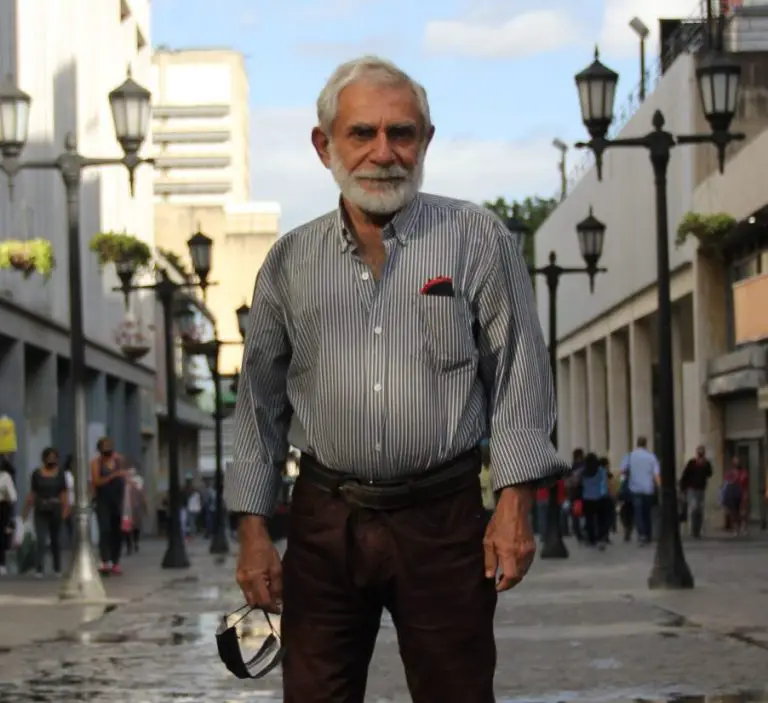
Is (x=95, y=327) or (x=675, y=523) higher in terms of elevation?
(x=95, y=327)

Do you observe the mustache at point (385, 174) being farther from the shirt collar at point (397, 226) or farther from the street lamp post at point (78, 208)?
the street lamp post at point (78, 208)

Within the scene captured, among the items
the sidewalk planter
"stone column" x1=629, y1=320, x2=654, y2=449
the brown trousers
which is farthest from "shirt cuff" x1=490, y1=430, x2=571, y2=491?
"stone column" x1=629, y1=320, x2=654, y2=449

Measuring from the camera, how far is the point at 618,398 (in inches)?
2675

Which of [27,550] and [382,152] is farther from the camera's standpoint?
[27,550]

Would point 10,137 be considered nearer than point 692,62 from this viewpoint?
Yes

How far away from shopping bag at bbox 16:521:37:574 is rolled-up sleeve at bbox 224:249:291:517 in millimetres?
22473

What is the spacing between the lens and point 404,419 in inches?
183

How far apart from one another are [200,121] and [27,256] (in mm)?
156187

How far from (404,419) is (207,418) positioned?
86.0m

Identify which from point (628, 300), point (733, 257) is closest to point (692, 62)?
point (733, 257)

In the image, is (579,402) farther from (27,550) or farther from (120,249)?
(27,550)

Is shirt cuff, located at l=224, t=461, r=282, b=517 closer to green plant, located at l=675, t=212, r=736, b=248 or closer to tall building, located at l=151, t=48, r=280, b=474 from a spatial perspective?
green plant, located at l=675, t=212, r=736, b=248

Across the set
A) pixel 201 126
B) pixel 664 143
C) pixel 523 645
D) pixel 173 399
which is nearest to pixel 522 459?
pixel 523 645

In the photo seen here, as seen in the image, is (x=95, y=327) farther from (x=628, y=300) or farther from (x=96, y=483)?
(x=96, y=483)
